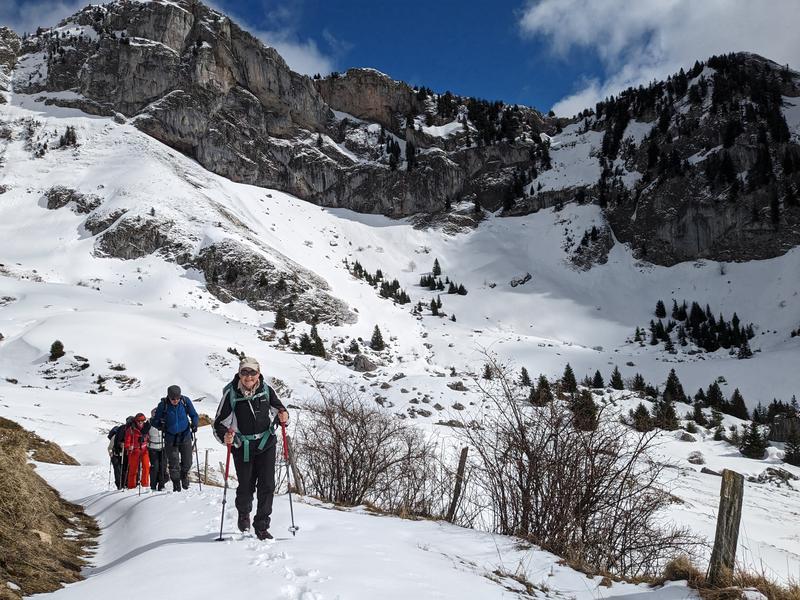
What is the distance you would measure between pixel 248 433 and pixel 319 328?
56.1 metres

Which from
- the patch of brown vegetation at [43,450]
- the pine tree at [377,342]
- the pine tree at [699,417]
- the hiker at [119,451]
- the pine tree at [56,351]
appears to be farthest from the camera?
the pine tree at [377,342]

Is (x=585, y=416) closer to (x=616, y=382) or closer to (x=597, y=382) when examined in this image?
(x=597, y=382)

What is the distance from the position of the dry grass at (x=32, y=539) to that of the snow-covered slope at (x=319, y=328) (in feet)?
1.15

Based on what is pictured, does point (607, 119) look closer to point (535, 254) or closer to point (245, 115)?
point (535, 254)

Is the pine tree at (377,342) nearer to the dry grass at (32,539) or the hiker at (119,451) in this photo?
the hiker at (119,451)

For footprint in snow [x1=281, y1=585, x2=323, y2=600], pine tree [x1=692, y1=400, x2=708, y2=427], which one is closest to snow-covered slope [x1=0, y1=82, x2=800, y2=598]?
footprint in snow [x1=281, y1=585, x2=323, y2=600]

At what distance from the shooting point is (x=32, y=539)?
4789 millimetres

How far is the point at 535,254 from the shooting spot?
103 metres

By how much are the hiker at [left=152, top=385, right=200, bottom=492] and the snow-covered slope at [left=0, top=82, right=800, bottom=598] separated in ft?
4.25

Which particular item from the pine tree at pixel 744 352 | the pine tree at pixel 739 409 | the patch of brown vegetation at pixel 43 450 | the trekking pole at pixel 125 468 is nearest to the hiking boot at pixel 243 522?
the trekking pole at pixel 125 468

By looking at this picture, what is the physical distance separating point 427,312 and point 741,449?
5074 cm

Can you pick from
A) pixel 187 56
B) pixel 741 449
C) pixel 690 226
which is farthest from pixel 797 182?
pixel 187 56

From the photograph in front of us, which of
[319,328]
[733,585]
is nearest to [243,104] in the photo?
[319,328]

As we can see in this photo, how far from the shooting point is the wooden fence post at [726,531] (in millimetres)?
3957
